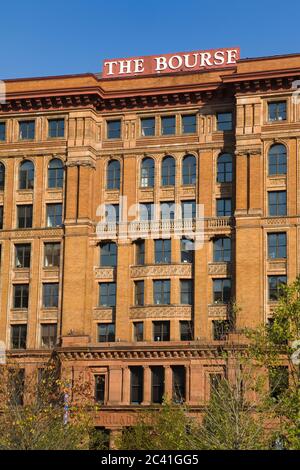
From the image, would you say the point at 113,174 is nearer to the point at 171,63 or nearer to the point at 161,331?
the point at 171,63

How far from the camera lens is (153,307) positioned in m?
72.6

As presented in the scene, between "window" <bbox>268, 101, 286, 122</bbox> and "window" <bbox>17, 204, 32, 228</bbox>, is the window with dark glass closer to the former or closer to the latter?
"window" <bbox>17, 204, 32, 228</bbox>

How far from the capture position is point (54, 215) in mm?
76375

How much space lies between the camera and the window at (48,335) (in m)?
74.2

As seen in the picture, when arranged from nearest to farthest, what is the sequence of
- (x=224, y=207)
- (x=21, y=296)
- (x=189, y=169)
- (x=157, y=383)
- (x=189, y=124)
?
1. (x=157, y=383)
2. (x=224, y=207)
3. (x=189, y=169)
4. (x=189, y=124)
5. (x=21, y=296)

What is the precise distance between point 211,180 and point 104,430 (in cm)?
1945

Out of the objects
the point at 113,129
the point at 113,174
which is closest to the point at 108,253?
the point at 113,174

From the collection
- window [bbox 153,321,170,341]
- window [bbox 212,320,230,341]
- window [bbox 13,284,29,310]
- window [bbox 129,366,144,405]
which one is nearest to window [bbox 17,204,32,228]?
window [bbox 13,284,29,310]

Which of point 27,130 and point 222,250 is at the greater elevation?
point 27,130

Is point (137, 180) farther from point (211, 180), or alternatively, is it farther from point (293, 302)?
Result: point (293, 302)

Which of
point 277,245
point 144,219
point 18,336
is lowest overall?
point 18,336

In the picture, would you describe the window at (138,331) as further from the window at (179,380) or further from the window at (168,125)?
the window at (168,125)

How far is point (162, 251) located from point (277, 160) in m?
10.6

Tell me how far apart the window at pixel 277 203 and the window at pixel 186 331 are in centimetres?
980
